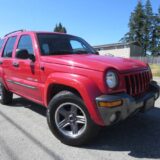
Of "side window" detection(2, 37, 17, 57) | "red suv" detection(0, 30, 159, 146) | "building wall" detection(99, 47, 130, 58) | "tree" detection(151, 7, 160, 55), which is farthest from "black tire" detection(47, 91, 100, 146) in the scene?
"tree" detection(151, 7, 160, 55)

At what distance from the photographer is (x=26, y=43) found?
19.8ft

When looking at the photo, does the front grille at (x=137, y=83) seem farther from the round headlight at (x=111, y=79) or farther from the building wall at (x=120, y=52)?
the building wall at (x=120, y=52)

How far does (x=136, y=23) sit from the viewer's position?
8056 cm

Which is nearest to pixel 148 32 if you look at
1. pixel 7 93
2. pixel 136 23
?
pixel 136 23

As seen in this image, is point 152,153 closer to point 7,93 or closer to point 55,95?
point 55,95

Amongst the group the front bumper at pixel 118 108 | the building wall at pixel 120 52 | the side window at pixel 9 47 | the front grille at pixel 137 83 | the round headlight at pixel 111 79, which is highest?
the side window at pixel 9 47

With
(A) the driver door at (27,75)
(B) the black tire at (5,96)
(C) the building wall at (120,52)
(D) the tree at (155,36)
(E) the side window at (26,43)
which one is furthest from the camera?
(D) the tree at (155,36)

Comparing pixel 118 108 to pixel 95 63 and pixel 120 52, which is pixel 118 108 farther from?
pixel 120 52

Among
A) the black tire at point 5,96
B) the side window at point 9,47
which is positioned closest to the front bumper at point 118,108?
the side window at point 9,47

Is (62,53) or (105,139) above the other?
(62,53)

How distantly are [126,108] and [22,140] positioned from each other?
6.03ft

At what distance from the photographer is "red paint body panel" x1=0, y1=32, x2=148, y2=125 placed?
4.19 metres

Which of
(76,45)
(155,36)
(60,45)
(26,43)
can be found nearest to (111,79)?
(60,45)

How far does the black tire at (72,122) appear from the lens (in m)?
4.37
